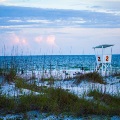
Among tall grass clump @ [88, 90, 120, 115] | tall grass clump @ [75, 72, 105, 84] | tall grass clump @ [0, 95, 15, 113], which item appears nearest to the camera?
tall grass clump @ [88, 90, 120, 115]

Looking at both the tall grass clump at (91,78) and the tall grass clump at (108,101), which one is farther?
the tall grass clump at (91,78)

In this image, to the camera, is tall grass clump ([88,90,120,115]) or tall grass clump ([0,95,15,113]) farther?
tall grass clump ([0,95,15,113])

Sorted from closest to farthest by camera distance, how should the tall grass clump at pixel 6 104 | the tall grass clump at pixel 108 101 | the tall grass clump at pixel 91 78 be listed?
the tall grass clump at pixel 108 101, the tall grass clump at pixel 6 104, the tall grass clump at pixel 91 78

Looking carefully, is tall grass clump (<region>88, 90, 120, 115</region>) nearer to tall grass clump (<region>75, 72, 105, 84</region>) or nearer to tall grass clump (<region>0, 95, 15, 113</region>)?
tall grass clump (<region>0, 95, 15, 113</region>)

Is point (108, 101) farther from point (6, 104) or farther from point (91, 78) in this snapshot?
point (91, 78)

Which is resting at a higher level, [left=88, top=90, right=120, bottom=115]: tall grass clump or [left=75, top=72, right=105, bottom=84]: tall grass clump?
[left=75, top=72, right=105, bottom=84]: tall grass clump

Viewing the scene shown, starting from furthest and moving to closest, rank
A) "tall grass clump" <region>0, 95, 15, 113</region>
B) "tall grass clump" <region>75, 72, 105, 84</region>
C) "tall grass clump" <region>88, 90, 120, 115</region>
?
"tall grass clump" <region>75, 72, 105, 84</region> → "tall grass clump" <region>0, 95, 15, 113</region> → "tall grass clump" <region>88, 90, 120, 115</region>

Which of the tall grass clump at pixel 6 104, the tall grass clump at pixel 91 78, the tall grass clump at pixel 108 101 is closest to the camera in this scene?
the tall grass clump at pixel 108 101

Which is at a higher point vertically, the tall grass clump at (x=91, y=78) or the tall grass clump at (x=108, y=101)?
the tall grass clump at (x=91, y=78)

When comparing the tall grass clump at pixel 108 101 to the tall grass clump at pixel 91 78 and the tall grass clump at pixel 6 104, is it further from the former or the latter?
the tall grass clump at pixel 91 78

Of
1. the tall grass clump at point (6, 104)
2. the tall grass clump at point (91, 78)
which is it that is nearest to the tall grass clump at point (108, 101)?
the tall grass clump at point (6, 104)

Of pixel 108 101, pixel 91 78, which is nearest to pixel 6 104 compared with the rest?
pixel 108 101

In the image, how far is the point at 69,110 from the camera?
8.88 metres

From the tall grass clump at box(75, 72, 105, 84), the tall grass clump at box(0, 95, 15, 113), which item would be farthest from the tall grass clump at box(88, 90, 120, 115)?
the tall grass clump at box(75, 72, 105, 84)
